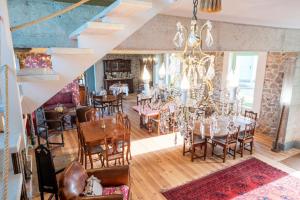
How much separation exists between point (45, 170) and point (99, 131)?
1390mm

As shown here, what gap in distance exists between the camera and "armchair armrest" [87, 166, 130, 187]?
2.95 metres

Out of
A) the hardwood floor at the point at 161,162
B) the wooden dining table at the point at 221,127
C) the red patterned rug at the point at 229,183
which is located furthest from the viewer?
the wooden dining table at the point at 221,127

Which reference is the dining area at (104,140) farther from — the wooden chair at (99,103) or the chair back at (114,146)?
the wooden chair at (99,103)

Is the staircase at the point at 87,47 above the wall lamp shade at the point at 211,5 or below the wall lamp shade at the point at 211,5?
below

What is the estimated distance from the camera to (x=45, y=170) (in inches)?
117

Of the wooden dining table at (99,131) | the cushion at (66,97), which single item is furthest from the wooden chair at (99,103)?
the wooden dining table at (99,131)

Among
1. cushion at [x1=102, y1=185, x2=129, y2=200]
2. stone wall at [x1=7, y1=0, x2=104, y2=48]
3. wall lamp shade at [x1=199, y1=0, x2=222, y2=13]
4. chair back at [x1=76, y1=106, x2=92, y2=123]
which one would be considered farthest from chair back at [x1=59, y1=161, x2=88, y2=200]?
chair back at [x1=76, y1=106, x2=92, y2=123]

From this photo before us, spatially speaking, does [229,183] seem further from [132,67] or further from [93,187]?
[132,67]

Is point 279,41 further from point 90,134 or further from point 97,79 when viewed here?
point 97,79

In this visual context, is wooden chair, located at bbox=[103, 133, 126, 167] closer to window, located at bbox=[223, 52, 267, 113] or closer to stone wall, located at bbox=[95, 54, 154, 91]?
window, located at bbox=[223, 52, 267, 113]

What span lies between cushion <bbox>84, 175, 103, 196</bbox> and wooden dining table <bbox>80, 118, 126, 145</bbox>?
3.50ft

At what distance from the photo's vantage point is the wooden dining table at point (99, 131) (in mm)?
3902

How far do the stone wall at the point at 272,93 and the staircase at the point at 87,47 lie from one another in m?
4.99

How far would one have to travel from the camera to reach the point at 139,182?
385cm
